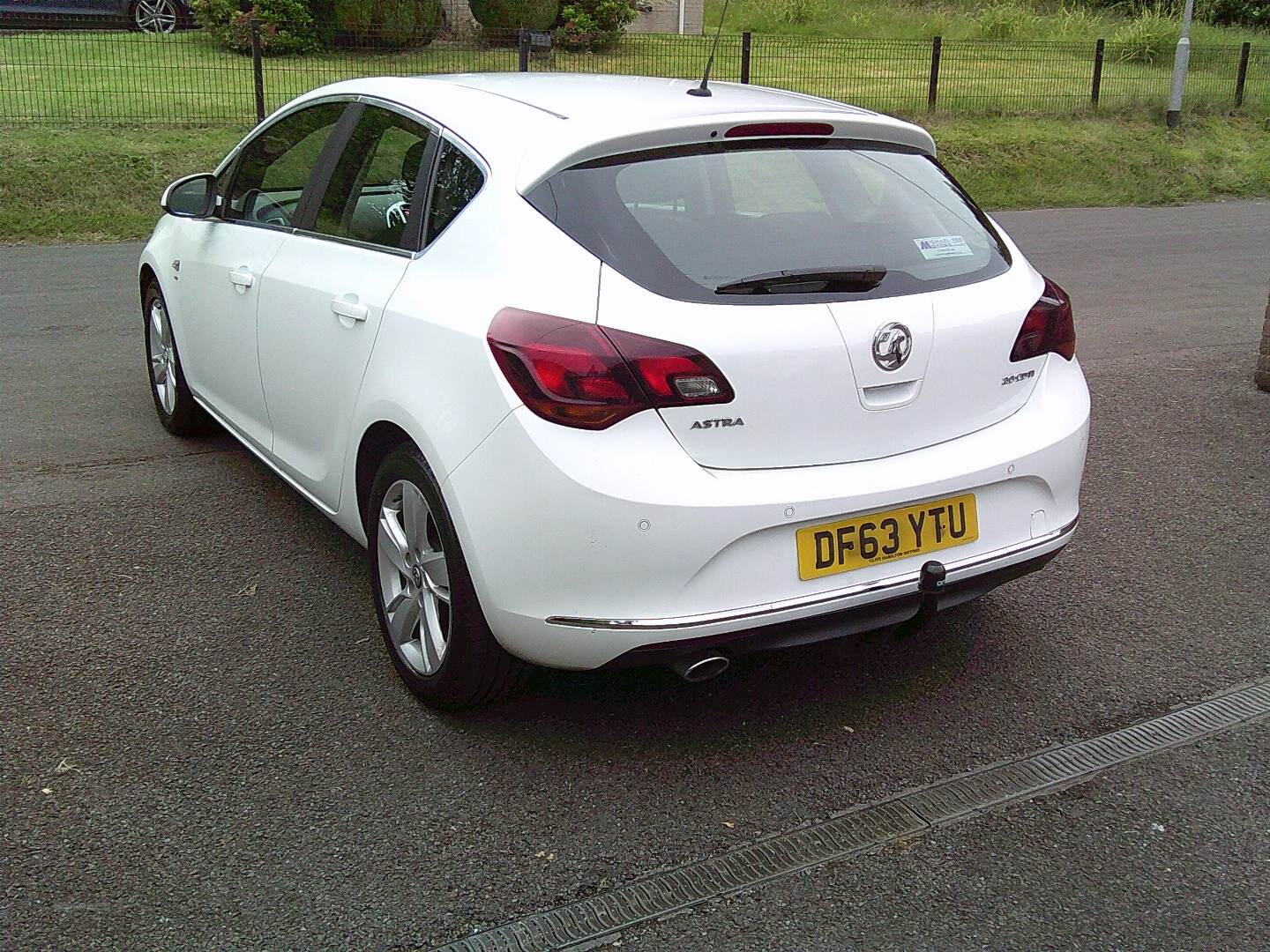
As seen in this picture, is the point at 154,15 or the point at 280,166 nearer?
the point at 280,166

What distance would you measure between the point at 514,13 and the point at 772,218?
19.1 m

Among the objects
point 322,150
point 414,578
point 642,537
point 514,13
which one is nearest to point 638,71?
point 514,13

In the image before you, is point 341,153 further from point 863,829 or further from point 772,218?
point 863,829

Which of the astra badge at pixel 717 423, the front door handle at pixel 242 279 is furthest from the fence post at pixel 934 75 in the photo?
the astra badge at pixel 717 423

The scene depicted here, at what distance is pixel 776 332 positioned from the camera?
2.99m

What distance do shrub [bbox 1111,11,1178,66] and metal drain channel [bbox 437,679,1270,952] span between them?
2255cm

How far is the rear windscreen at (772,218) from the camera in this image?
305 centimetres

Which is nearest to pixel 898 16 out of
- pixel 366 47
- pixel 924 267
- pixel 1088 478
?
pixel 366 47

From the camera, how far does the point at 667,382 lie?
2.88 metres

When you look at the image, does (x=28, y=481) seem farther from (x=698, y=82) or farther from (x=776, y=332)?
(x=776, y=332)

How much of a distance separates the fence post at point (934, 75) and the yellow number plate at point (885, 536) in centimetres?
1693

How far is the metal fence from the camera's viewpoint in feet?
50.2

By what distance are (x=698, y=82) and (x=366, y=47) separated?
16.3 m

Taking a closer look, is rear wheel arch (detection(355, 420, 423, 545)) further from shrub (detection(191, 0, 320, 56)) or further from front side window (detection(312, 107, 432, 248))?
shrub (detection(191, 0, 320, 56))
